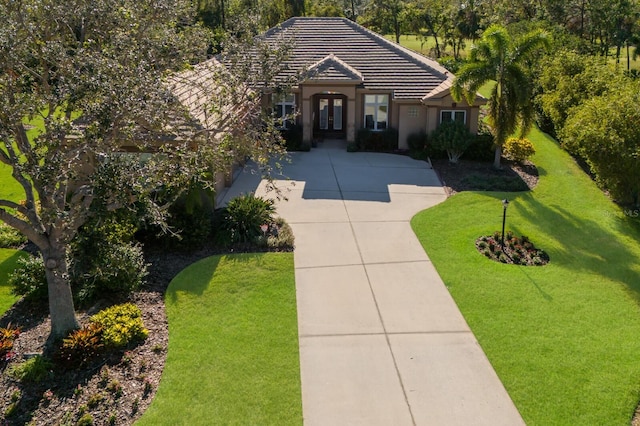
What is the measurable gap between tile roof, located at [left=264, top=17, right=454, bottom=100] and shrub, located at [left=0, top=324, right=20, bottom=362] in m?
15.0

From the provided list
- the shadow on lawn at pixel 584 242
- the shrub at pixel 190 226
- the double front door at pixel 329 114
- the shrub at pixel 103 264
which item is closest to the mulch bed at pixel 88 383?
the shrub at pixel 103 264

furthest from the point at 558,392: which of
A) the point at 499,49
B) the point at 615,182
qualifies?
the point at 499,49

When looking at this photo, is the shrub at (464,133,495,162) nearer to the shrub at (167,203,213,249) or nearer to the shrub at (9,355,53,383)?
the shrub at (167,203,213,249)

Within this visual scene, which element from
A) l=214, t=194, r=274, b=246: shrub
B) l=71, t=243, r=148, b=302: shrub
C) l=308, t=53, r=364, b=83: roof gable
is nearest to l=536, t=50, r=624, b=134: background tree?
l=308, t=53, r=364, b=83: roof gable

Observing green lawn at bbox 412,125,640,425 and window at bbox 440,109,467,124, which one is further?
window at bbox 440,109,467,124

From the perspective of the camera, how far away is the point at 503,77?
66.9 ft

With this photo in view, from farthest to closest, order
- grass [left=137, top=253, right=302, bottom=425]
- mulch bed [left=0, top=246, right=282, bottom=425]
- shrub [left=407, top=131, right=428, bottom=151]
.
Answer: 1. shrub [left=407, top=131, right=428, bottom=151]
2. grass [left=137, top=253, right=302, bottom=425]
3. mulch bed [left=0, top=246, right=282, bottom=425]

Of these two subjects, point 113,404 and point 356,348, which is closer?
point 113,404

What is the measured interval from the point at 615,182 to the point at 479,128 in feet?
25.1

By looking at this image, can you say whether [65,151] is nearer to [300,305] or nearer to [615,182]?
[300,305]

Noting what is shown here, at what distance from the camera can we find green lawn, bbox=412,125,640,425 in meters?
9.45

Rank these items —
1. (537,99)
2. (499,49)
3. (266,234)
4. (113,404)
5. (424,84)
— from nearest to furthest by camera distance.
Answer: (113,404) → (266,234) → (499,49) → (424,84) → (537,99)

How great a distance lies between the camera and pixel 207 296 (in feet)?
40.9

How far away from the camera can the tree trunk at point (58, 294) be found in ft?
32.4
